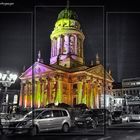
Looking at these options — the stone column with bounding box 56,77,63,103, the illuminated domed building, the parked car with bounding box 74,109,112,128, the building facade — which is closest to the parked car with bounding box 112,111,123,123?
the parked car with bounding box 74,109,112,128

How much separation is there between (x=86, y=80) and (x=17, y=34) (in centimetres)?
295

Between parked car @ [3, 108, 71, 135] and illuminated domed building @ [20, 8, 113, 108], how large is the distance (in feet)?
2.08

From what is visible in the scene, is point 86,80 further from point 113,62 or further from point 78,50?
point 113,62

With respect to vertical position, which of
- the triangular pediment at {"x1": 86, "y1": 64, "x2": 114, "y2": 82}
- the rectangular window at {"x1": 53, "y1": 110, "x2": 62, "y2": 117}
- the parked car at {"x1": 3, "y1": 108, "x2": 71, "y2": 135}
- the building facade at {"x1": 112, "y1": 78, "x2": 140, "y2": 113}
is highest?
the triangular pediment at {"x1": 86, "y1": 64, "x2": 114, "y2": 82}

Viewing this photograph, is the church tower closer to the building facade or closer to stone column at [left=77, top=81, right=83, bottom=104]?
stone column at [left=77, top=81, right=83, bottom=104]

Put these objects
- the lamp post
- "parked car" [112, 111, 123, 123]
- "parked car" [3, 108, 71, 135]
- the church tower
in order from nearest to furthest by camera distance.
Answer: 1. "parked car" [3, 108, 71, 135]
2. the lamp post
3. "parked car" [112, 111, 123, 123]
4. the church tower

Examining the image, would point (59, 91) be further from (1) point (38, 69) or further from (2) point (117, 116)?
(2) point (117, 116)

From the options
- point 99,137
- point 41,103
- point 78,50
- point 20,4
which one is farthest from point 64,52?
point 99,137

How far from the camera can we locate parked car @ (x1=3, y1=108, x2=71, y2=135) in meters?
8.64

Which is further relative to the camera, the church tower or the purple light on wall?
the church tower

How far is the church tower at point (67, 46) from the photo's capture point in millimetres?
11217

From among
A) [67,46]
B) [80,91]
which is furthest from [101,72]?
[67,46]

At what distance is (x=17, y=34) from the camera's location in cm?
970

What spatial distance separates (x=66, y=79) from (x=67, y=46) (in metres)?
2.56
